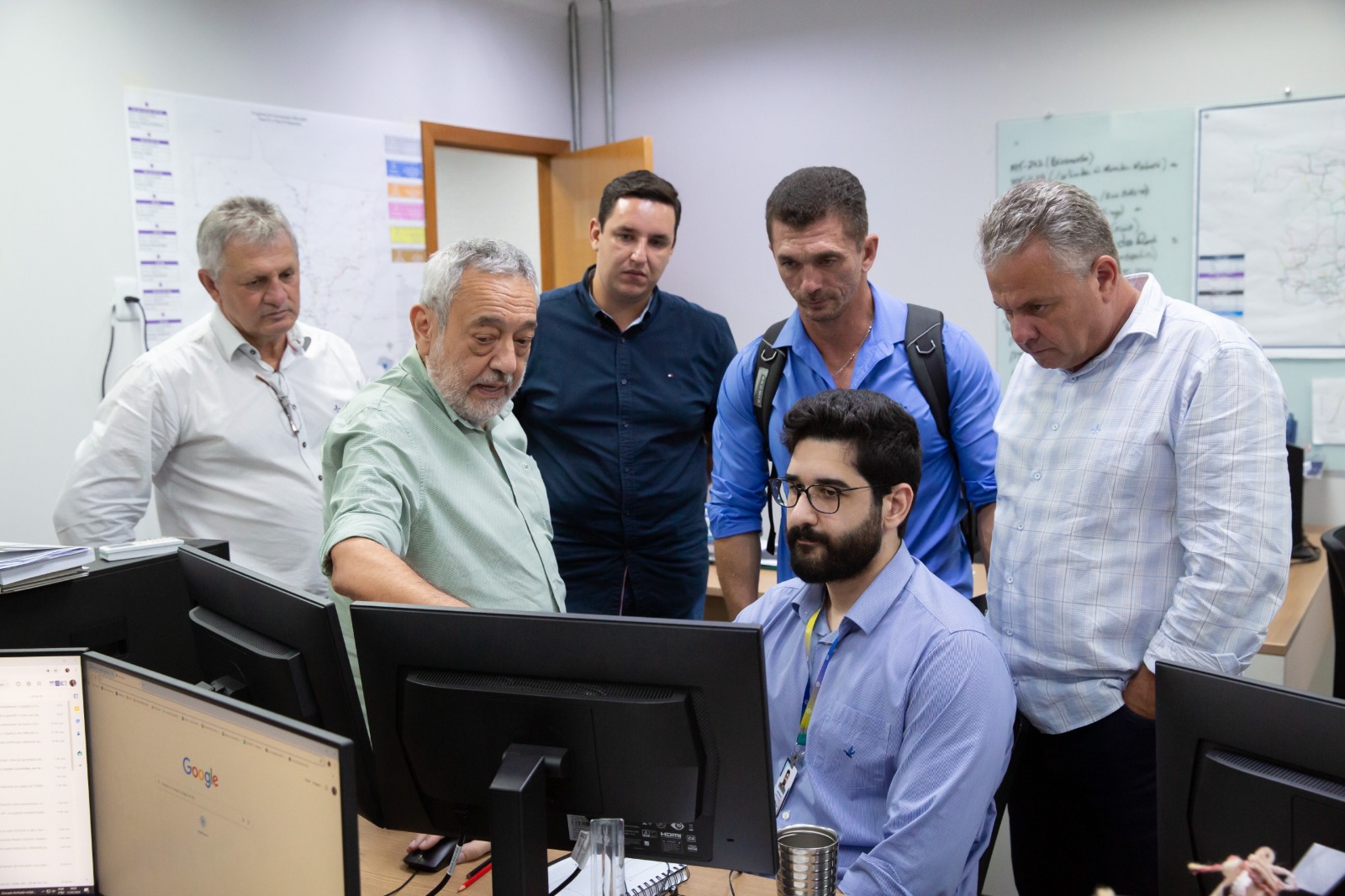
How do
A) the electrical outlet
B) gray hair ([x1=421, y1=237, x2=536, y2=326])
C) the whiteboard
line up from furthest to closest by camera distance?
the whiteboard → the electrical outlet → gray hair ([x1=421, y1=237, x2=536, y2=326])

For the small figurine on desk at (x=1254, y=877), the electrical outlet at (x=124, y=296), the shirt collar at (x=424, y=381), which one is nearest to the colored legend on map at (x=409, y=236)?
the electrical outlet at (x=124, y=296)

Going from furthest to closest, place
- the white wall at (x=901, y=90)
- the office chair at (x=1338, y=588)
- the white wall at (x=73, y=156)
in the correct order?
the white wall at (x=901, y=90) < the white wall at (x=73, y=156) < the office chair at (x=1338, y=588)

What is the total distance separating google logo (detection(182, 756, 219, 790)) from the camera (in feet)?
3.83

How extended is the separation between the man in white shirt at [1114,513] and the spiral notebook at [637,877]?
0.77m

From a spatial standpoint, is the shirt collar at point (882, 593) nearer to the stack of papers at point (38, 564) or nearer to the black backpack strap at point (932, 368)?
the black backpack strap at point (932, 368)

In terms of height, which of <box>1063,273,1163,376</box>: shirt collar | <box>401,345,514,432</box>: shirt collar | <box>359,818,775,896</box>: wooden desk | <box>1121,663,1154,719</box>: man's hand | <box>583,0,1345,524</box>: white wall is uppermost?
<box>583,0,1345,524</box>: white wall

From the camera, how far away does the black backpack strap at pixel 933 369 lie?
7.41 feet

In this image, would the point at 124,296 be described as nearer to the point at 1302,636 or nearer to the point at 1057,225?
the point at 1057,225

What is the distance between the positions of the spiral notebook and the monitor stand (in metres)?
0.21

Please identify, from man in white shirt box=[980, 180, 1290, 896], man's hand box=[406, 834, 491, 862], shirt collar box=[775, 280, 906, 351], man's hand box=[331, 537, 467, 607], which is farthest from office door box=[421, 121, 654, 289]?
man's hand box=[406, 834, 491, 862]

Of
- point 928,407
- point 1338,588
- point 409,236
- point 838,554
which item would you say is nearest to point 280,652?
point 838,554

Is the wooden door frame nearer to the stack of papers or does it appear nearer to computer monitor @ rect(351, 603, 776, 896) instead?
the stack of papers

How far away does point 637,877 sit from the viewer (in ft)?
4.79

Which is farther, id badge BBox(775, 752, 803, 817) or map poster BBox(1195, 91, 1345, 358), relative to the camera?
map poster BBox(1195, 91, 1345, 358)
